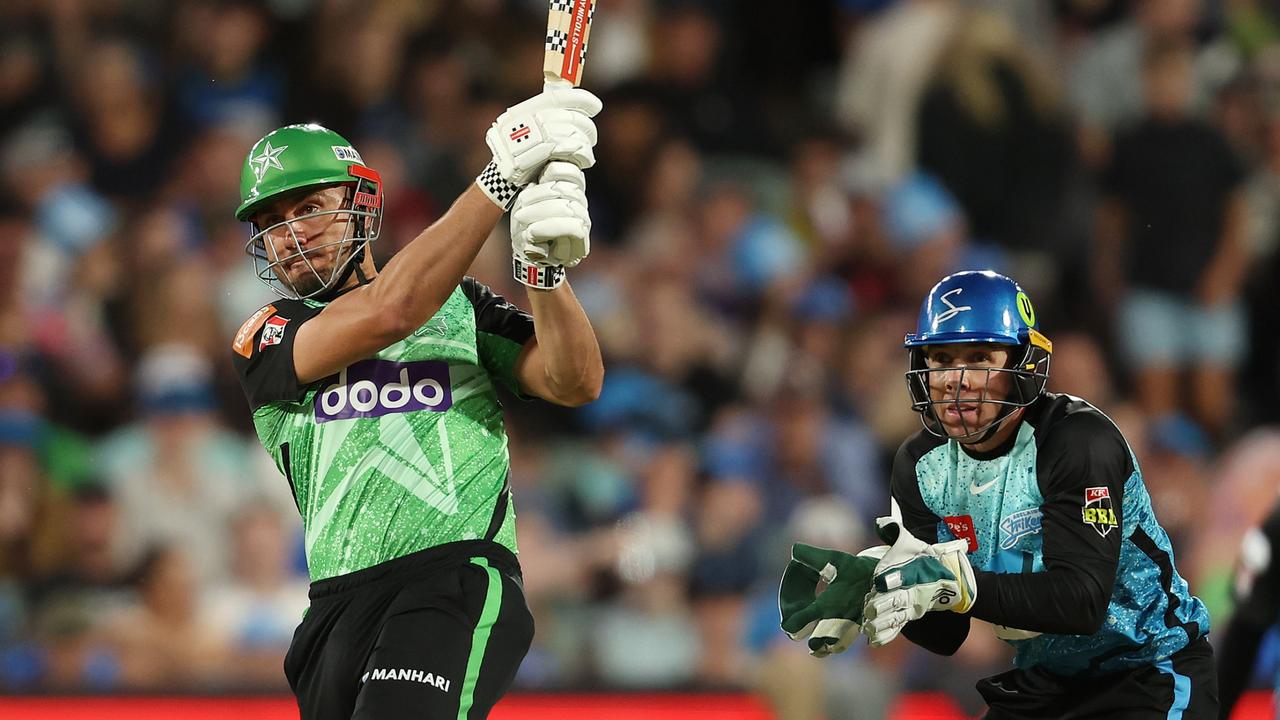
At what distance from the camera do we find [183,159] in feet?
34.4

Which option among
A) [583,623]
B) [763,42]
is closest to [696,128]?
[763,42]

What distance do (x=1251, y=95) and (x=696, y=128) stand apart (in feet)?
13.3

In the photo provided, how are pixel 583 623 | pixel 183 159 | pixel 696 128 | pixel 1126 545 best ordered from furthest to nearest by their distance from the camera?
1. pixel 696 128
2. pixel 183 159
3. pixel 583 623
4. pixel 1126 545

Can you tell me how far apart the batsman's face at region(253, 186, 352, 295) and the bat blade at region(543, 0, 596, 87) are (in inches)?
30.3

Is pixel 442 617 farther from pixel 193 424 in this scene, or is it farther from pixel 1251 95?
pixel 1251 95

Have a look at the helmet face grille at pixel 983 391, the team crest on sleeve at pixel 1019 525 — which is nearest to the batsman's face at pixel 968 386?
the helmet face grille at pixel 983 391

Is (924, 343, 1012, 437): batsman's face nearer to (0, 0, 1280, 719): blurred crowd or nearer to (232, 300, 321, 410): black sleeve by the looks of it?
(232, 300, 321, 410): black sleeve

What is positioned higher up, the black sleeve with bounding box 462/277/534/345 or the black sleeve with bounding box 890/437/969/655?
the black sleeve with bounding box 462/277/534/345

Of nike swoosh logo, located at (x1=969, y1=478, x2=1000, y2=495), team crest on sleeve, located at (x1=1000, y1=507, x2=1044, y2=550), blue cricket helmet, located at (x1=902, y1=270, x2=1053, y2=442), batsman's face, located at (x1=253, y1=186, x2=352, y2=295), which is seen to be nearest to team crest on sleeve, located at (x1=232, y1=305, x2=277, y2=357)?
batsman's face, located at (x1=253, y1=186, x2=352, y2=295)

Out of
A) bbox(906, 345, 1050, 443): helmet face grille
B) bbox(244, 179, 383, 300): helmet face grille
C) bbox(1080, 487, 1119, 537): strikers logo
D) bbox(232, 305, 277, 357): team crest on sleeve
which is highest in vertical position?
bbox(244, 179, 383, 300): helmet face grille

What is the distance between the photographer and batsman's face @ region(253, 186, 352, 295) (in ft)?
15.5

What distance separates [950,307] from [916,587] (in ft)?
2.88

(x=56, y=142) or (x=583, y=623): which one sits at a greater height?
(x=56, y=142)

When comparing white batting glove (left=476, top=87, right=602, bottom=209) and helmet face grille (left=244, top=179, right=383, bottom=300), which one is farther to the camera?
helmet face grille (left=244, top=179, right=383, bottom=300)
